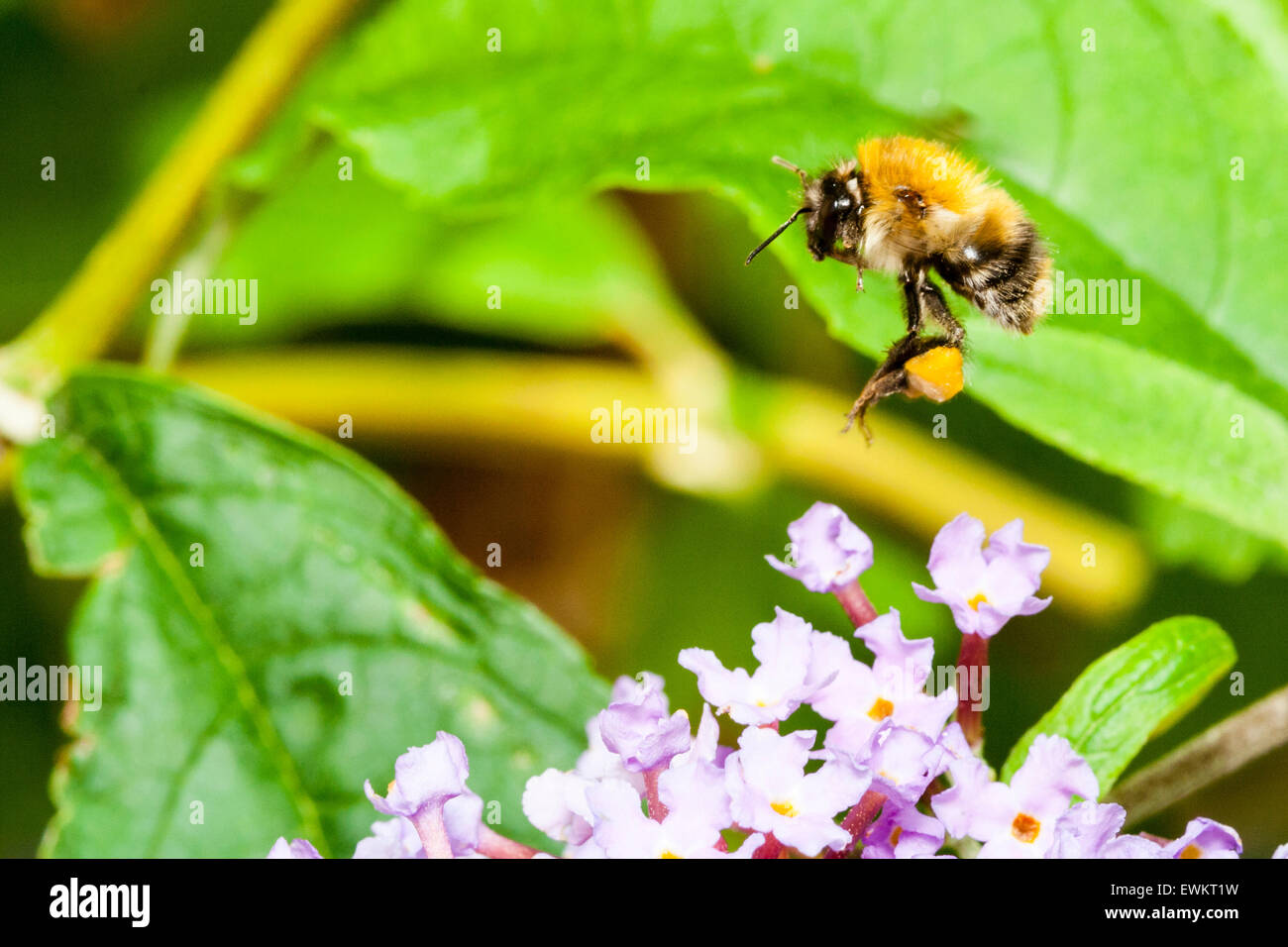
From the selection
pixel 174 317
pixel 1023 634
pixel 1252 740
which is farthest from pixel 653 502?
pixel 1252 740

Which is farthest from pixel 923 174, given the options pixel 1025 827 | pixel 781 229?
pixel 1025 827

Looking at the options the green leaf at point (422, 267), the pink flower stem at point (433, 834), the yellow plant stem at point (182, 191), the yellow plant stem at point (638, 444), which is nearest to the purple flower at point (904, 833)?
the pink flower stem at point (433, 834)

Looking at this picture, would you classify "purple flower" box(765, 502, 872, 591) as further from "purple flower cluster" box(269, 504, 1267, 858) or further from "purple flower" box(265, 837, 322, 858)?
"purple flower" box(265, 837, 322, 858)

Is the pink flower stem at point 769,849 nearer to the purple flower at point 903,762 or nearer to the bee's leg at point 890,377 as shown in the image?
the purple flower at point 903,762

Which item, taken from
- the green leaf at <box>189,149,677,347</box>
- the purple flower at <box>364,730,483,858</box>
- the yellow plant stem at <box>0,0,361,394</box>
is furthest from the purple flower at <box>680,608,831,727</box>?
the green leaf at <box>189,149,677,347</box>

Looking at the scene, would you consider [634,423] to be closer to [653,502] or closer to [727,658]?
[653,502]

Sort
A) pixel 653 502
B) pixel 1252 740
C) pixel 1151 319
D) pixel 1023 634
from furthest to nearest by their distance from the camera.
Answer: pixel 653 502
pixel 1023 634
pixel 1151 319
pixel 1252 740
